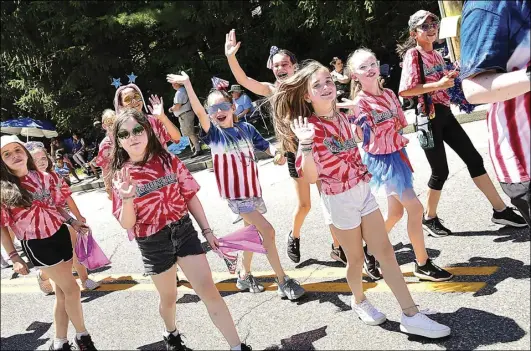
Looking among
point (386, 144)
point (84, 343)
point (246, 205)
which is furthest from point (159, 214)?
point (386, 144)

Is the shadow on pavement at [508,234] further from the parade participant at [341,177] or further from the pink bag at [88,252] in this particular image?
the pink bag at [88,252]

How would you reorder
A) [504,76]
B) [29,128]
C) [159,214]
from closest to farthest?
[504,76]
[159,214]
[29,128]

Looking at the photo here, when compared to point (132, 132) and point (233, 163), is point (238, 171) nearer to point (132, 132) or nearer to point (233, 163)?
point (233, 163)

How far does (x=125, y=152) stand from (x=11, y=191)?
3.25 feet

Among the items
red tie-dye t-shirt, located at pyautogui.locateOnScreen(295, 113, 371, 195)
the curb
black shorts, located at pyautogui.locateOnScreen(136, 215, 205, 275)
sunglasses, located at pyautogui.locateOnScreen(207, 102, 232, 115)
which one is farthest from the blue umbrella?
red tie-dye t-shirt, located at pyautogui.locateOnScreen(295, 113, 371, 195)

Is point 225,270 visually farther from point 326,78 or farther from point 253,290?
point 326,78

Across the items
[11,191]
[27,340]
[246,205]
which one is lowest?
[27,340]

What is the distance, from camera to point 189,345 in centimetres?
432

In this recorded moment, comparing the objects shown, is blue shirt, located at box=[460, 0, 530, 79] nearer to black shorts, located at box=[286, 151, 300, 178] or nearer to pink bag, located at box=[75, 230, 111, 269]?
black shorts, located at box=[286, 151, 300, 178]

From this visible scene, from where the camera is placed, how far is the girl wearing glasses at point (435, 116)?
15.4 feet

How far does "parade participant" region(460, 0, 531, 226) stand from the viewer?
183cm

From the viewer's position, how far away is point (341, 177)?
142 inches

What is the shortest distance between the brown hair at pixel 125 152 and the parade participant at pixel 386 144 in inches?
54.2

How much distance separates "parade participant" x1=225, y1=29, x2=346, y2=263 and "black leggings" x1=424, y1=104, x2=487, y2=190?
1043mm
